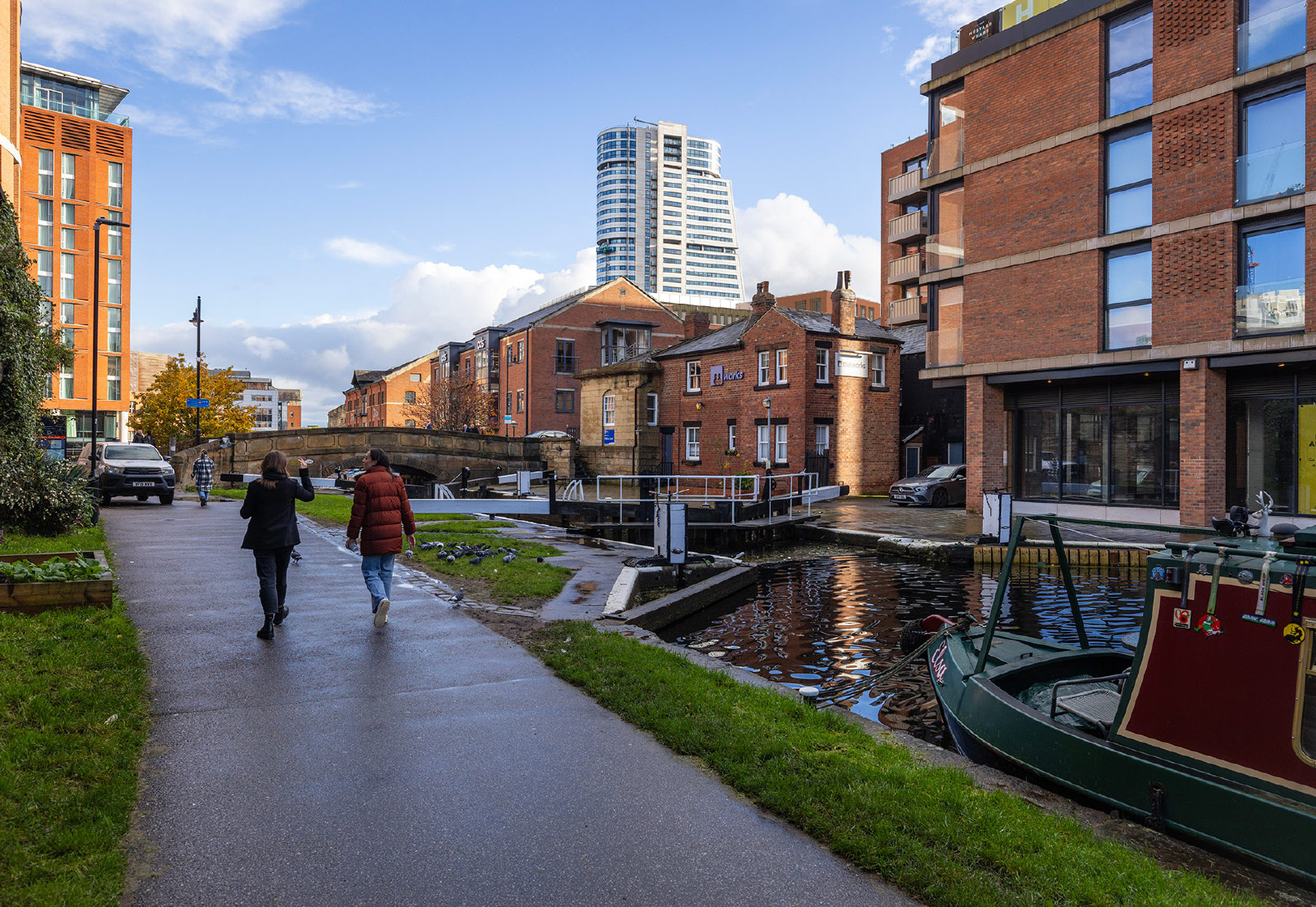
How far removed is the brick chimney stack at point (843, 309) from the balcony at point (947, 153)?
28.7 ft

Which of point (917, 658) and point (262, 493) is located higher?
point (262, 493)

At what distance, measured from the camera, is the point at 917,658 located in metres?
9.41

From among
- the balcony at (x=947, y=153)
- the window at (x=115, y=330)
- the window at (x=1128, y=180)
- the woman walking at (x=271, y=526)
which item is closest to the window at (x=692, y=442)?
the balcony at (x=947, y=153)

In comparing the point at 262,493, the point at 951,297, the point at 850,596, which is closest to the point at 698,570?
the point at 850,596

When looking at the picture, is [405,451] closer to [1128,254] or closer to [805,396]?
[805,396]

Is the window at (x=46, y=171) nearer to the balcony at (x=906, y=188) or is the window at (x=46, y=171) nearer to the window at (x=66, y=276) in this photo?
the window at (x=66, y=276)

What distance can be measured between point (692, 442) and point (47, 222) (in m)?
52.9

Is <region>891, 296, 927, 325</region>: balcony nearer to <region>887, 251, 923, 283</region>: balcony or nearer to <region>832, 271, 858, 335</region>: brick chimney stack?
<region>887, 251, 923, 283</region>: balcony

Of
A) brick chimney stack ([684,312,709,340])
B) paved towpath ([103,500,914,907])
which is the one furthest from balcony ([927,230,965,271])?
paved towpath ([103,500,914,907])

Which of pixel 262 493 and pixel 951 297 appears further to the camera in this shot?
pixel 951 297

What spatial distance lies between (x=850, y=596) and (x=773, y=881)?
35.3ft

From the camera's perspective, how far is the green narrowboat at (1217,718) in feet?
13.9

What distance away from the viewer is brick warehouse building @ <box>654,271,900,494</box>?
3488cm

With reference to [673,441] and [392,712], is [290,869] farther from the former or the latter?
[673,441]
